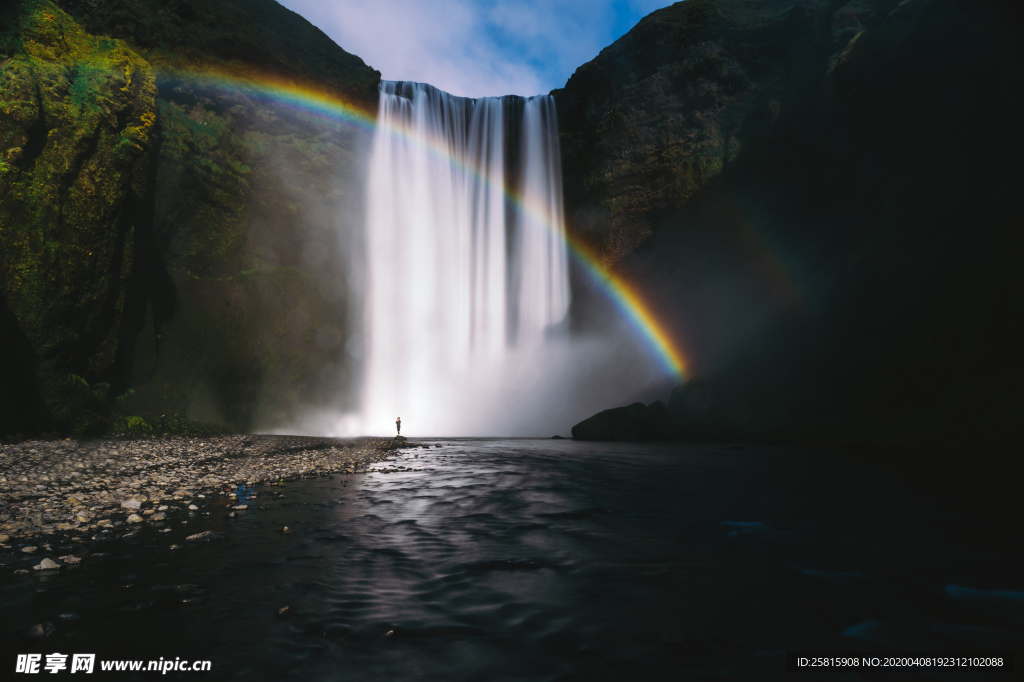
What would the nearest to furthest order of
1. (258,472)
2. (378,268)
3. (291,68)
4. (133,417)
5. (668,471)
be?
(258,472), (668,471), (133,417), (291,68), (378,268)

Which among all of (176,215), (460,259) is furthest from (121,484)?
(460,259)

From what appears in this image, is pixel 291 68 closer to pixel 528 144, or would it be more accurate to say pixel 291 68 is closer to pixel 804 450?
pixel 528 144

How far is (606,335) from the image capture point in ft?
136

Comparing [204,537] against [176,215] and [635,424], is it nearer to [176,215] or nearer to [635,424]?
[635,424]

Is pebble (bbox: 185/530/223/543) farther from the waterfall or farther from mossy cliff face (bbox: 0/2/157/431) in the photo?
the waterfall

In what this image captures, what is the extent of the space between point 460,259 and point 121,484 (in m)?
34.3

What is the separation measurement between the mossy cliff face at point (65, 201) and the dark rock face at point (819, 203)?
30360 millimetres

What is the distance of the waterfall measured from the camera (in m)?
39.2

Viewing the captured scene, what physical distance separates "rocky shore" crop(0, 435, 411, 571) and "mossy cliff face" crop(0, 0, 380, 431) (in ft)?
21.3

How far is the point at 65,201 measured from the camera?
19.2m

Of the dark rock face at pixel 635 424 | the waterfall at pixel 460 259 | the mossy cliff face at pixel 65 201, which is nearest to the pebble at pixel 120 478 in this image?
the mossy cliff face at pixel 65 201

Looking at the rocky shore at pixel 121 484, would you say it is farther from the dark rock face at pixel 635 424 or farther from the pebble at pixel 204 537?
the dark rock face at pixel 635 424

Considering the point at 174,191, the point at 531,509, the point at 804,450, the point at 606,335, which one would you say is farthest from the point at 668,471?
the point at 174,191

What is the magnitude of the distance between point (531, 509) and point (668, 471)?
279 inches
